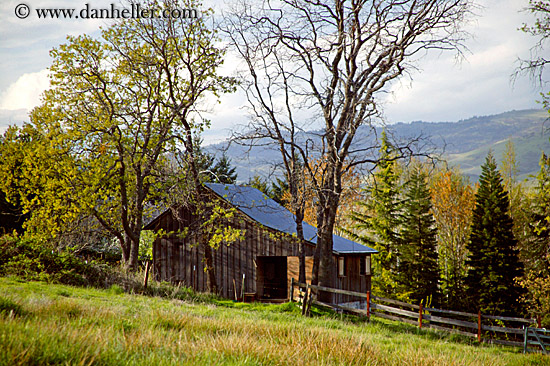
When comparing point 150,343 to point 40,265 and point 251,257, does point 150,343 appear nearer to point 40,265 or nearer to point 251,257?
point 40,265

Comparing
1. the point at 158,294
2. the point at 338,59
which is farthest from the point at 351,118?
the point at 158,294

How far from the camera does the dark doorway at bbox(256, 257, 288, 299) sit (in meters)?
24.6

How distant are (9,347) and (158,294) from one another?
1205 centimetres

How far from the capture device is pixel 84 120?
2061 cm

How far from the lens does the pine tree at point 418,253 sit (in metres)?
30.6

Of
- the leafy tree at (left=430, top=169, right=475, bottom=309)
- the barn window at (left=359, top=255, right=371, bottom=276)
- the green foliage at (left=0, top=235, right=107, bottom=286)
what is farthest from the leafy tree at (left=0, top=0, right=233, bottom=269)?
the leafy tree at (left=430, top=169, right=475, bottom=309)

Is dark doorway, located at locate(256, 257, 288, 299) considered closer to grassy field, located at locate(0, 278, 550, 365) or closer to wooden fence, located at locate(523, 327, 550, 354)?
wooden fence, located at locate(523, 327, 550, 354)

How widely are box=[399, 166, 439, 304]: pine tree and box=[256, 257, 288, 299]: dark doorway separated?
28.3 ft

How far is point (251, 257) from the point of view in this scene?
79.5 feet

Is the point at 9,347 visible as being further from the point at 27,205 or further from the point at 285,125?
the point at 27,205

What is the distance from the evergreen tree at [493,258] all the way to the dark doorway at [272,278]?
37.7 feet

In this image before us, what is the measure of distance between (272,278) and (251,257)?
12.6ft

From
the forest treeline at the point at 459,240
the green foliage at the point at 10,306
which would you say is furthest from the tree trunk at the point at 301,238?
the green foliage at the point at 10,306

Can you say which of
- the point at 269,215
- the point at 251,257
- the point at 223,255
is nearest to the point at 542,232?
the point at 269,215
